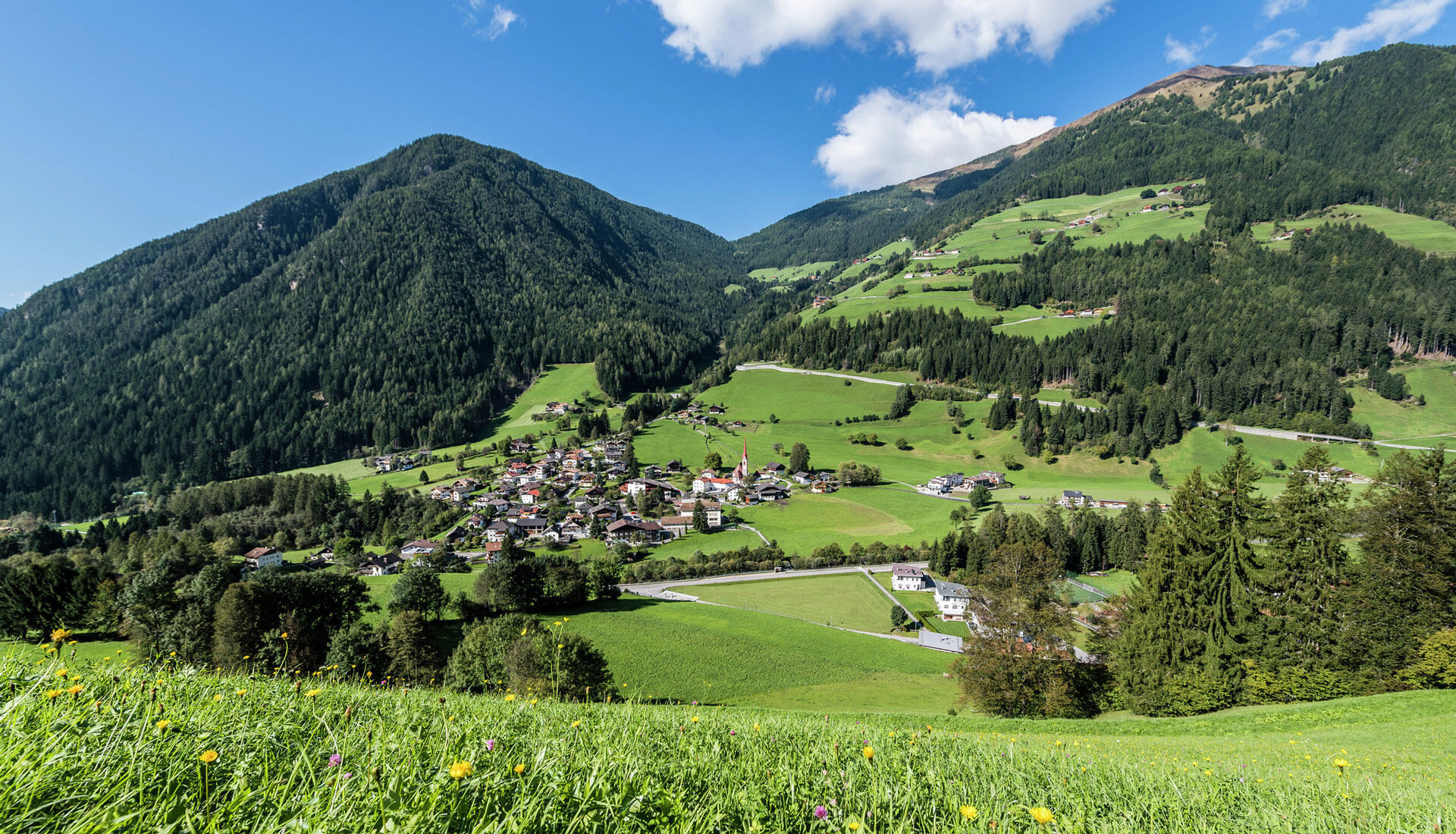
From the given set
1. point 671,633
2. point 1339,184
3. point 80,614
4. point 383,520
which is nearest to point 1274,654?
point 671,633

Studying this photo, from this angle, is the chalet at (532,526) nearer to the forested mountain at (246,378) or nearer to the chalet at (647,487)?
the chalet at (647,487)

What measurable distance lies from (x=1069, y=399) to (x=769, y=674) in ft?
338

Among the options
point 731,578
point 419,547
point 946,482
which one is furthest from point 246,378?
point 946,482

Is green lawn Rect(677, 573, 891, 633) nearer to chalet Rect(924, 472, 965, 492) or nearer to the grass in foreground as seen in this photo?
chalet Rect(924, 472, 965, 492)

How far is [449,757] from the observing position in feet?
7.95

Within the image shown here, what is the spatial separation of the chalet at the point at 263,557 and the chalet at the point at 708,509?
50.7m

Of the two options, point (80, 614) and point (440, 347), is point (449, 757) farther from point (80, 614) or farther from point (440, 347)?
point (440, 347)

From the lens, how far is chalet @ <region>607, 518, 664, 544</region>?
69.1m

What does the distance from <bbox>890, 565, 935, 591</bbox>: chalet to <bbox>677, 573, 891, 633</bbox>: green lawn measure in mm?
2693

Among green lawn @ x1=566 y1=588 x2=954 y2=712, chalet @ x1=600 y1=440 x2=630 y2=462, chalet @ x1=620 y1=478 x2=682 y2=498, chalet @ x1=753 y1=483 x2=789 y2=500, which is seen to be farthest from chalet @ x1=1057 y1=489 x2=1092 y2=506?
chalet @ x1=600 y1=440 x2=630 y2=462

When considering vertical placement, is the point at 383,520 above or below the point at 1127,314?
below

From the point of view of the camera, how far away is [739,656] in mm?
35125

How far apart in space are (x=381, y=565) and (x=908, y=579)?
64.0 metres

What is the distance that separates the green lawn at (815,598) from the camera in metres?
46.4
